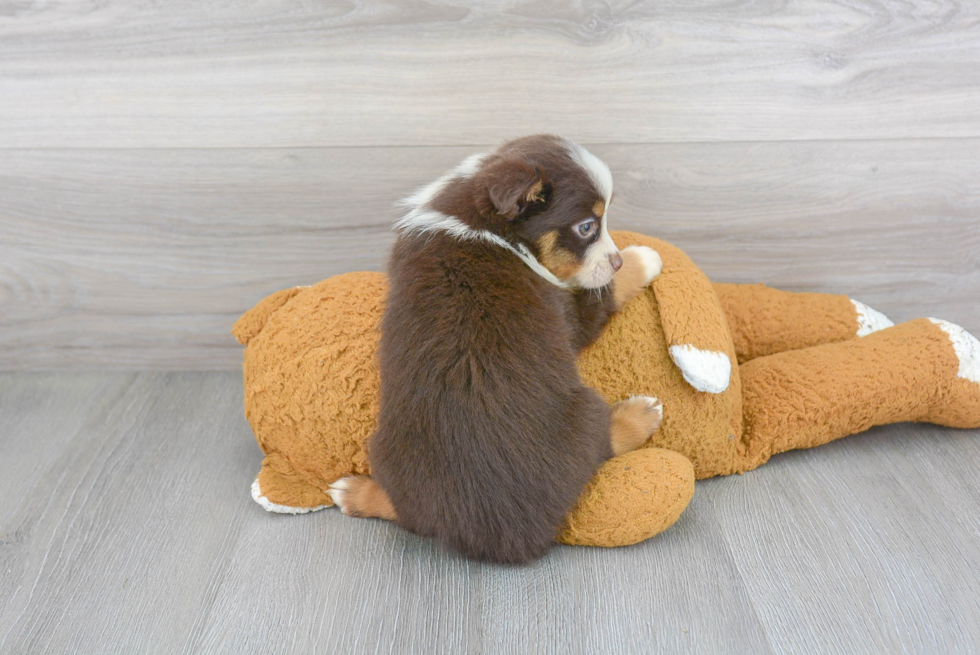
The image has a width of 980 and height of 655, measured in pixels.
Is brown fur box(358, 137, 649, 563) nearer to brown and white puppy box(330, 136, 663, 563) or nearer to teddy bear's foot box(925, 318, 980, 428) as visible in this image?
brown and white puppy box(330, 136, 663, 563)

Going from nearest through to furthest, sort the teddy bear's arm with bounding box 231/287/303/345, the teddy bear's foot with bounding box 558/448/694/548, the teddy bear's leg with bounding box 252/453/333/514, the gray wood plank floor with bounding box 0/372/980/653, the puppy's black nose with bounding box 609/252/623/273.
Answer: the gray wood plank floor with bounding box 0/372/980/653, the teddy bear's foot with bounding box 558/448/694/548, the puppy's black nose with bounding box 609/252/623/273, the teddy bear's leg with bounding box 252/453/333/514, the teddy bear's arm with bounding box 231/287/303/345

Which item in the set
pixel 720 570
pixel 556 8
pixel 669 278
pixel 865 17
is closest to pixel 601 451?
pixel 720 570

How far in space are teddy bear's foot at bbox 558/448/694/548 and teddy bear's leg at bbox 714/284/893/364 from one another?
1.81ft

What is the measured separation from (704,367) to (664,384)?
0.33ft

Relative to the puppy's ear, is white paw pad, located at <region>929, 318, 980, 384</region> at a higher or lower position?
lower

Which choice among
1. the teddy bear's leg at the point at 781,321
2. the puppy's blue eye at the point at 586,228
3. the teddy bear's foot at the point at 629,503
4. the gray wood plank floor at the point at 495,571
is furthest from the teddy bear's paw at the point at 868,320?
the puppy's blue eye at the point at 586,228

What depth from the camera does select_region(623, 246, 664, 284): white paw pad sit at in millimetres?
1651

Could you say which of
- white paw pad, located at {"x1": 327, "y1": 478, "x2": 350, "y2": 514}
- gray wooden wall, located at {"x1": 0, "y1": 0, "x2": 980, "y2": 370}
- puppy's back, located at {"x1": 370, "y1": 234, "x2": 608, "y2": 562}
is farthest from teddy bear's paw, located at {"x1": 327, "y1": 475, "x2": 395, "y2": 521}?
gray wooden wall, located at {"x1": 0, "y1": 0, "x2": 980, "y2": 370}

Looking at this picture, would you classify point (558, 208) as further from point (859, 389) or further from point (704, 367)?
point (859, 389)

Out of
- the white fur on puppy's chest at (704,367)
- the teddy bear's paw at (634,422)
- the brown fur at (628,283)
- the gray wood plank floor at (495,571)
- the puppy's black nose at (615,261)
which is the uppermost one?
the puppy's black nose at (615,261)

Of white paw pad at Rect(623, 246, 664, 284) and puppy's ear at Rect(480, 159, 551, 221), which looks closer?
puppy's ear at Rect(480, 159, 551, 221)

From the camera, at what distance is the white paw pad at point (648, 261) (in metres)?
1.65

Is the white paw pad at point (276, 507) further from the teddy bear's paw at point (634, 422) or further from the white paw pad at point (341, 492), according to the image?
the teddy bear's paw at point (634, 422)

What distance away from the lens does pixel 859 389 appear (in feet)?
5.59
